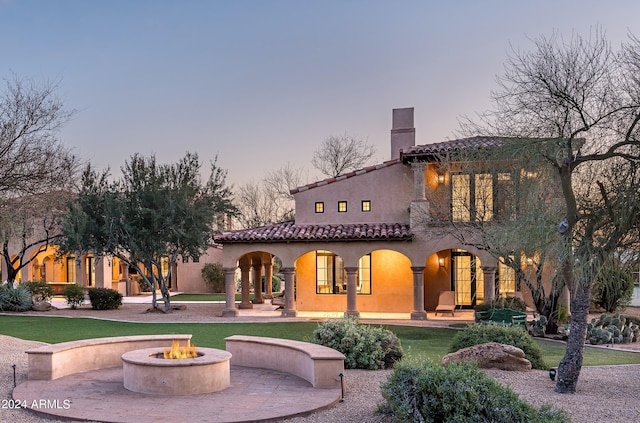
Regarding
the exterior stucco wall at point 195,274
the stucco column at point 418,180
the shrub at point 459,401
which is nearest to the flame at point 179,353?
the shrub at point 459,401

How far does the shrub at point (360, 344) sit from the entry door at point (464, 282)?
1317 centimetres

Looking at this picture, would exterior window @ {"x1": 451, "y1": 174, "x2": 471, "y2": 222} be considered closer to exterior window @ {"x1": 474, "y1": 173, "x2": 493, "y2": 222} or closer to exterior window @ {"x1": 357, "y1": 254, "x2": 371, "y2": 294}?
exterior window @ {"x1": 474, "y1": 173, "x2": 493, "y2": 222}

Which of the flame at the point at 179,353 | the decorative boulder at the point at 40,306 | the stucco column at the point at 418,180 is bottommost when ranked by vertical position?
the decorative boulder at the point at 40,306

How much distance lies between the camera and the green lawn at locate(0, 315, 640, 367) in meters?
14.5

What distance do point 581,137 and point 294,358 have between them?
20.9 feet

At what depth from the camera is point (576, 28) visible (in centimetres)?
1010

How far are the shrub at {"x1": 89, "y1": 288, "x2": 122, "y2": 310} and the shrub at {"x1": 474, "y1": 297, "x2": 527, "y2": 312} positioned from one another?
16.3 meters

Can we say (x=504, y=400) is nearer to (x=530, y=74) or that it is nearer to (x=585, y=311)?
(x=585, y=311)

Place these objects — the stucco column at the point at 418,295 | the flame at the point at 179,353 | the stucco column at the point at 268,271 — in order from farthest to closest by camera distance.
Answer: the stucco column at the point at 268,271 → the stucco column at the point at 418,295 → the flame at the point at 179,353

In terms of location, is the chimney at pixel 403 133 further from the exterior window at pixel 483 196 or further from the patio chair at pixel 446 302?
the exterior window at pixel 483 196

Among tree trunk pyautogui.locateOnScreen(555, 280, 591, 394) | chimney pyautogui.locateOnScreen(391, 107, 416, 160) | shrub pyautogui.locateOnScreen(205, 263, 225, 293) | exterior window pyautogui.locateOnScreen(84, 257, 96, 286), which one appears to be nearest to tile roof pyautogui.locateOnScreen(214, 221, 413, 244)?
chimney pyautogui.locateOnScreen(391, 107, 416, 160)

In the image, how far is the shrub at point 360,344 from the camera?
1101cm

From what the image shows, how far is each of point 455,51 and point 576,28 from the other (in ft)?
26.4

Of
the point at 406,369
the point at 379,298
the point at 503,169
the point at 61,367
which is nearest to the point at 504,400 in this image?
the point at 406,369
